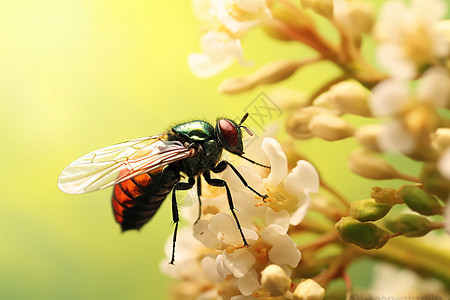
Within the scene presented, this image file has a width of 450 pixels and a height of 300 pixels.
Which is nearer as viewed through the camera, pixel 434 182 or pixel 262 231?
pixel 434 182

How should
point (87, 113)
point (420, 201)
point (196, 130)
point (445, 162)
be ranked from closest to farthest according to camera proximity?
point (445, 162), point (420, 201), point (196, 130), point (87, 113)

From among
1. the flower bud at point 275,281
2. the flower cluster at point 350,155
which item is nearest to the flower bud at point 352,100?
the flower cluster at point 350,155

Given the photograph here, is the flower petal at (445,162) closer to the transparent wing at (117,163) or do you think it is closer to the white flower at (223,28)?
the white flower at (223,28)

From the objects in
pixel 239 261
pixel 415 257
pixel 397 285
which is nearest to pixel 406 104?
pixel 239 261

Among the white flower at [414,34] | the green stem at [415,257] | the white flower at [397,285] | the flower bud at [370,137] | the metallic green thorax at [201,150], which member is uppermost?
the white flower at [414,34]

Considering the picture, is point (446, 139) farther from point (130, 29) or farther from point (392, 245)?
point (130, 29)

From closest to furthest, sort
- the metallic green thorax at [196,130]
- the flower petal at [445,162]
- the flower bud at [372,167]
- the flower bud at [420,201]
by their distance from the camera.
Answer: the flower petal at [445,162]
the flower bud at [420,201]
the flower bud at [372,167]
the metallic green thorax at [196,130]

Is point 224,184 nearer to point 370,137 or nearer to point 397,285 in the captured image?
point 370,137
